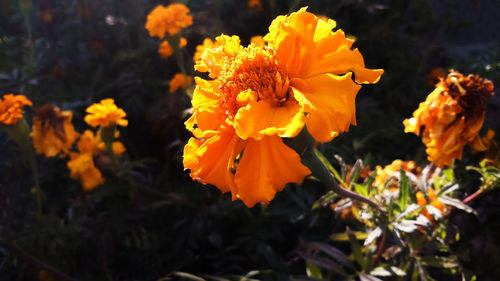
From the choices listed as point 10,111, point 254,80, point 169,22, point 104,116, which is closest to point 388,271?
point 254,80

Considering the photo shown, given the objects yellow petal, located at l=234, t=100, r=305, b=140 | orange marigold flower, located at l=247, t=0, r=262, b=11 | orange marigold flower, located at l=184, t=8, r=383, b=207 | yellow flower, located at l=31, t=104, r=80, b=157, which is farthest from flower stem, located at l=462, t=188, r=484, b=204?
orange marigold flower, located at l=247, t=0, r=262, b=11

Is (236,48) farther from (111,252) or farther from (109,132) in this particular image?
(111,252)

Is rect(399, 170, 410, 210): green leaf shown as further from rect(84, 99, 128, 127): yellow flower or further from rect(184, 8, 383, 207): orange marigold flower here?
rect(84, 99, 128, 127): yellow flower

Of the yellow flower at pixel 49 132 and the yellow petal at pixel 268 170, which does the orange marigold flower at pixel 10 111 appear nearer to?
the yellow flower at pixel 49 132

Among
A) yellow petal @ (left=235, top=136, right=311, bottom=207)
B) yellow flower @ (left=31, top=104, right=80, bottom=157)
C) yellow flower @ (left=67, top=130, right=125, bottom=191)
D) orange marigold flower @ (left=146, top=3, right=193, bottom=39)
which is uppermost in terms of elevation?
orange marigold flower @ (left=146, top=3, right=193, bottom=39)

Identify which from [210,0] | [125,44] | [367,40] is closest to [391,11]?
[367,40]

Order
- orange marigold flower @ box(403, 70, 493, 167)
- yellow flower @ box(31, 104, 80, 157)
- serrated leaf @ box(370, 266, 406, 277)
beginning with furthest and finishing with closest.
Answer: yellow flower @ box(31, 104, 80, 157), serrated leaf @ box(370, 266, 406, 277), orange marigold flower @ box(403, 70, 493, 167)

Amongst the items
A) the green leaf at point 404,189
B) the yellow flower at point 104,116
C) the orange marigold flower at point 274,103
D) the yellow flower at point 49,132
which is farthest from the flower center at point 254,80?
the yellow flower at point 49,132
